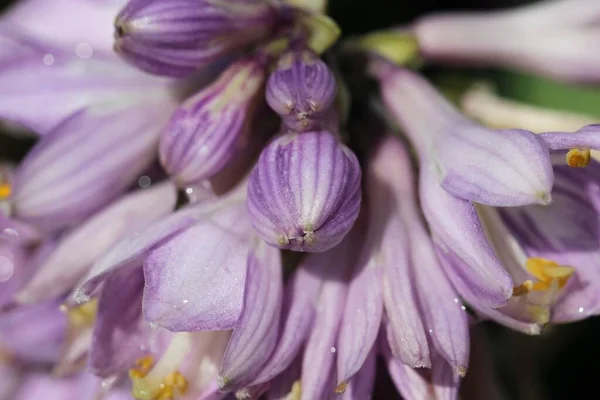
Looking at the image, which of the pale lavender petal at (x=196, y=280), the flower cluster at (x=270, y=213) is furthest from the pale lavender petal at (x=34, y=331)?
the pale lavender petal at (x=196, y=280)

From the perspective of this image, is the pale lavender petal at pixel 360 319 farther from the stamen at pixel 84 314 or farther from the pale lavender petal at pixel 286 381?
the stamen at pixel 84 314

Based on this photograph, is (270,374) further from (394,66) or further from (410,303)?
(394,66)

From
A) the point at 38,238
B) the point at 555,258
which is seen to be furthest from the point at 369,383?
the point at 38,238

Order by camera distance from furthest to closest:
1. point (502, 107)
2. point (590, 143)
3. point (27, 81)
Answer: point (502, 107) < point (27, 81) < point (590, 143)

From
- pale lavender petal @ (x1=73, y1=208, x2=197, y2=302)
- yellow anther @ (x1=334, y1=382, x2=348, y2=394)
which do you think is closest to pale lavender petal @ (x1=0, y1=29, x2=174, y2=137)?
pale lavender petal @ (x1=73, y1=208, x2=197, y2=302)

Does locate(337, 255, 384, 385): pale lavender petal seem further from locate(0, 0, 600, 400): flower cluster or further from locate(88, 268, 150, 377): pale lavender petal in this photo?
locate(88, 268, 150, 377): pale lavender petal

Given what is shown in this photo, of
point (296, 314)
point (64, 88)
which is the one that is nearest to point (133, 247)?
point (296, 314)

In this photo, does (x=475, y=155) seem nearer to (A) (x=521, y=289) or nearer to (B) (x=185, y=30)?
(A) (x=521, y=289)
